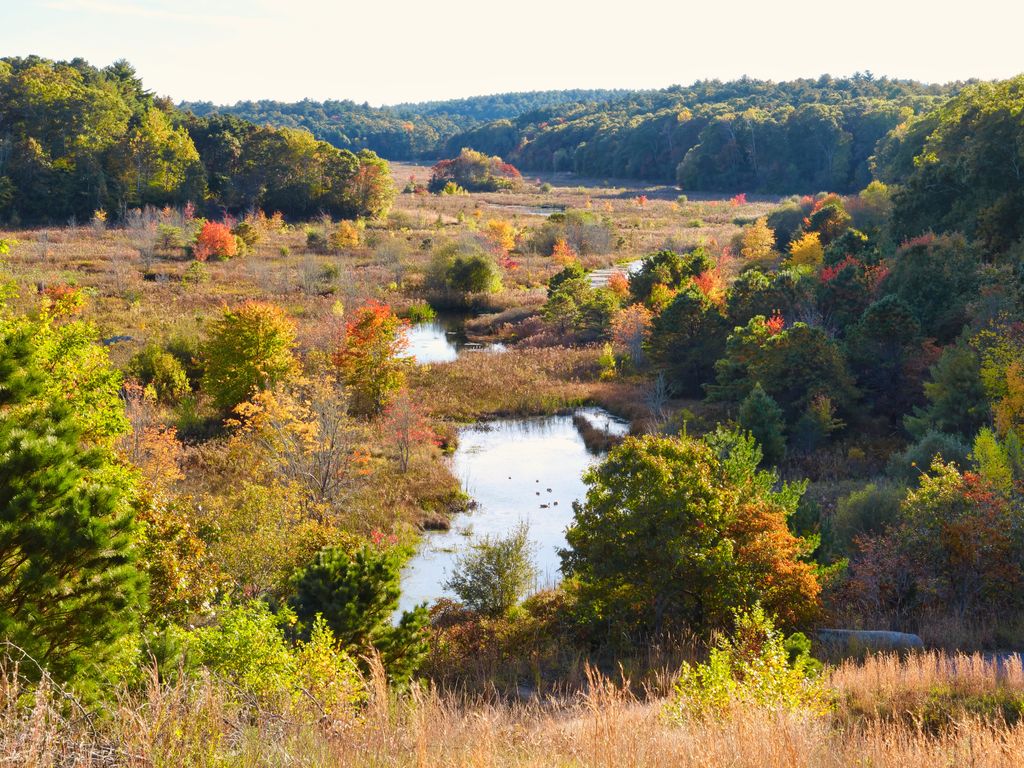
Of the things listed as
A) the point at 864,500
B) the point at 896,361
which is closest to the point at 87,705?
the point at 864,500

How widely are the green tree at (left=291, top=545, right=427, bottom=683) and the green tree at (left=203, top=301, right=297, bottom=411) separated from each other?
17.9 metres

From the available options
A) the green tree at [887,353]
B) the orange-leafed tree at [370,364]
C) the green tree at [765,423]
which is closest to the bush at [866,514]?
the green tree at [765,423]

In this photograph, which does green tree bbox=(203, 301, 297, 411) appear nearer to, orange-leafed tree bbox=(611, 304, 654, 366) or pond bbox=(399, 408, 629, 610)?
pond bbox=(399, 408, 629, 610)

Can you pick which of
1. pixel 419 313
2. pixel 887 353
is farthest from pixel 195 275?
pixel 887 353

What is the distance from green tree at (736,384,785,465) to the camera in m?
28.4

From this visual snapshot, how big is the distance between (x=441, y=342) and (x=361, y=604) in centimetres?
3707

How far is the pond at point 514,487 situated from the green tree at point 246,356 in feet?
25.5

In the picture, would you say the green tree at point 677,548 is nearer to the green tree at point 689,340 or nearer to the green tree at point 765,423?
the green tree at point 765,423

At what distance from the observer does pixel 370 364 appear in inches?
1332

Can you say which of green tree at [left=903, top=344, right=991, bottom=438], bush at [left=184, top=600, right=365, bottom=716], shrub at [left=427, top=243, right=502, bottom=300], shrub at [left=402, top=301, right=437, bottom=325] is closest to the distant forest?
shrub at [left=427, top=243, right=502, bottom=300]

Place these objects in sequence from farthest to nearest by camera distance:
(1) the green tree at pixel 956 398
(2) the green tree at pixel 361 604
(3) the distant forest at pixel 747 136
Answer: (3) the distant forest at pixel 747 136 < (1) the green tree at pixel 956 398 < (2) the green tree at pixel 361 604

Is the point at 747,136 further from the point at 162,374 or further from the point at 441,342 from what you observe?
the point at 162,374

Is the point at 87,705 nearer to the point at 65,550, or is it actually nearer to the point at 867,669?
the point at 65,550

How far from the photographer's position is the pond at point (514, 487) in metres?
24.0
